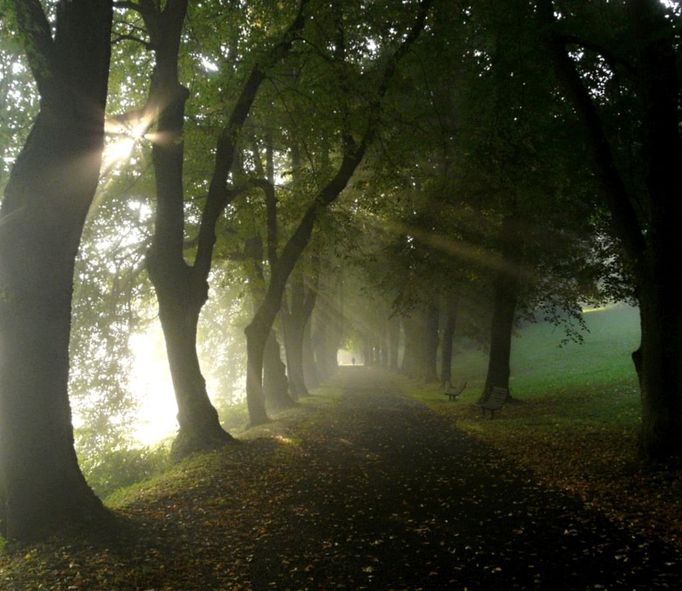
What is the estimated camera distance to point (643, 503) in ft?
27.3

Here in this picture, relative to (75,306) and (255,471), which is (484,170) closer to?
(255,471)

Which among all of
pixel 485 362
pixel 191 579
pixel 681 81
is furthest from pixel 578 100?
pixel 485 362

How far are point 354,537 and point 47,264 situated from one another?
551 cm

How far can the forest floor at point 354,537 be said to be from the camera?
20.9ft

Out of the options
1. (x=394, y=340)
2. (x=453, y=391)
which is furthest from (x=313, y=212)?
(x=394, y=340)

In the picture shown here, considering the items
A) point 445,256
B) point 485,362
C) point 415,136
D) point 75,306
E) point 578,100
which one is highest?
point 415,136

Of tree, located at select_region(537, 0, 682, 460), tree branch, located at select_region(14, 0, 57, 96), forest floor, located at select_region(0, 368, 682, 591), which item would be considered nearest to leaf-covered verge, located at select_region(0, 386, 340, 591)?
forest floor, located at select_region(0, 368, 682, 591)

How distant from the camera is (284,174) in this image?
15938mm

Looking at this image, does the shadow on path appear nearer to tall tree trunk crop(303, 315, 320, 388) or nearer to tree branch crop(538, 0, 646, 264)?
tree branch crop(538, 0, 646, 264)

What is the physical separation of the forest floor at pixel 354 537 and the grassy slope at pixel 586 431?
527 millimetres

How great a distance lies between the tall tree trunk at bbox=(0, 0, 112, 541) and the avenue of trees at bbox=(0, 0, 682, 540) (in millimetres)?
29

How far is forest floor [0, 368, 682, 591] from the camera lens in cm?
636

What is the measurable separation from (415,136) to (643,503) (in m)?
12.0

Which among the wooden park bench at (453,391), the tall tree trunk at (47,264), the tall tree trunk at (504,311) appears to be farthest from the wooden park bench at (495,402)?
the tall tree trunk at (47,264)
